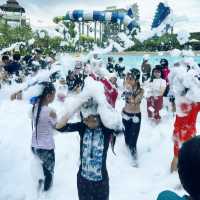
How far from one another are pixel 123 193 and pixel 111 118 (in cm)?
220

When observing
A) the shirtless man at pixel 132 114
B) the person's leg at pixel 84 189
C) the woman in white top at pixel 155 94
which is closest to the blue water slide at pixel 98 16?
the woman in white top at pixel 155 94

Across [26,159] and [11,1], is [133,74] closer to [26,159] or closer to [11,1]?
[26,159]

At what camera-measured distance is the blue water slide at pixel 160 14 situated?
26.8 feet

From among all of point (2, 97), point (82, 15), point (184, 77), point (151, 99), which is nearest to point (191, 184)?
point (184, 77)

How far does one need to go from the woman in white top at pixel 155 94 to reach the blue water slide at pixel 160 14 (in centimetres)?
192

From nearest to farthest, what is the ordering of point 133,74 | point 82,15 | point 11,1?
point 133,74 → point 82,15 → point 11,1

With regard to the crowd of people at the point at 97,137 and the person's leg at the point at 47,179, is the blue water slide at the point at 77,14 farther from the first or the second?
the person's leg at the point at 47,179

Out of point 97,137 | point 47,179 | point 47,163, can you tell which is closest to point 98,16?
point 47,179

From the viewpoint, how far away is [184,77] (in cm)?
631

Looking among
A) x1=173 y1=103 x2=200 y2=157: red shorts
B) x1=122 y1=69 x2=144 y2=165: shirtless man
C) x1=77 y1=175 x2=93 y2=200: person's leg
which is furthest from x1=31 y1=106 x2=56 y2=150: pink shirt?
x1=122 y1=69 x2=144 y2=165: shirtless man

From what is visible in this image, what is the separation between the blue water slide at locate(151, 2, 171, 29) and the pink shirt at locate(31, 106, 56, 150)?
363 cm

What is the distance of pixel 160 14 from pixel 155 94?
2.52m

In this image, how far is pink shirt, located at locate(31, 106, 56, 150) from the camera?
17.3ft

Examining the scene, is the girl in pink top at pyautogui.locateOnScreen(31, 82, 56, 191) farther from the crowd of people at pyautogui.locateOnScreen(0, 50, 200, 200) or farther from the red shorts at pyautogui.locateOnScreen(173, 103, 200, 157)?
the red shorts at pyautogui.locateOnScreen(173, 103, 200, 157)
